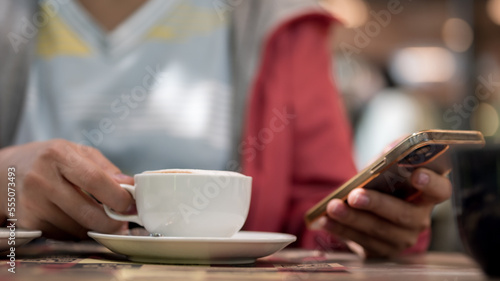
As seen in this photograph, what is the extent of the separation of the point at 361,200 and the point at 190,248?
0.22 m

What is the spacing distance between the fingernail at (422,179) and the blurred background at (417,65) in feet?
6.86

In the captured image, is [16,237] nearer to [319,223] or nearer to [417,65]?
[319,223]

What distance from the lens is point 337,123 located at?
3.47 feet

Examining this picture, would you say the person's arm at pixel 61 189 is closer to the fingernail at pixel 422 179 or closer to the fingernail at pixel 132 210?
the fingernail at pixel 132 210

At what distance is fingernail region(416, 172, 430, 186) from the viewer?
0.57 meters

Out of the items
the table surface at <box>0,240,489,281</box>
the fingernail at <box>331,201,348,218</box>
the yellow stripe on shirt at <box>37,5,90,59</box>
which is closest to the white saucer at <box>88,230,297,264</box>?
the table surface at <box>0,240,489,281</box>

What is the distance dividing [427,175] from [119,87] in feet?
2.02

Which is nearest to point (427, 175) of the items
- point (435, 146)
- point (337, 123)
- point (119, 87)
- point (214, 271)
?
point (435, 146)

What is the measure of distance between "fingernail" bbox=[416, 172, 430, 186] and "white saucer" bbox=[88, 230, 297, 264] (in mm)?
179

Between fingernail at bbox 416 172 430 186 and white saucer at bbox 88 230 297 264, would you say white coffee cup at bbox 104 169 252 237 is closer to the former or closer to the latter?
white saucer at bbox 88 230 297 264

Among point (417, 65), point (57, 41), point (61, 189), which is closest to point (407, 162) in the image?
point (61, 189)

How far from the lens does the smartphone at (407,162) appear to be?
1.59 ft

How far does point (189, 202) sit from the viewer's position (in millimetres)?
489

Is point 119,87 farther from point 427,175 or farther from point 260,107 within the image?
point 427,175
